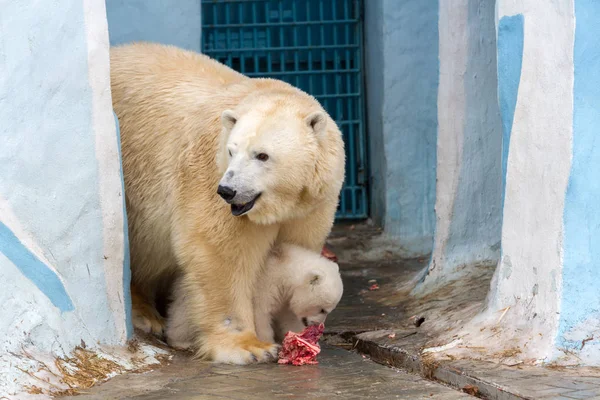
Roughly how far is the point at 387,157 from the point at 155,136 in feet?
9.84

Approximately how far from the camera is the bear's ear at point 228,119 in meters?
4.58

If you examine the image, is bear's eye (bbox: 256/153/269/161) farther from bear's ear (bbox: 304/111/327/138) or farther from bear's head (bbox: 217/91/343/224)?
bear's ear (bbox: 304/111/327/138)

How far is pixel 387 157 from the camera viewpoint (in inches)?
308

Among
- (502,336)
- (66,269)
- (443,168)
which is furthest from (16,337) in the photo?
(443,168)

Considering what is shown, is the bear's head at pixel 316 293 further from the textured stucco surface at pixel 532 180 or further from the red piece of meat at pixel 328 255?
the red piece of meat at pixel 328 255

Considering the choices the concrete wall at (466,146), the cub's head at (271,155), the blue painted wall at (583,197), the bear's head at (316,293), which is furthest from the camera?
the concrete wall at (466,146)

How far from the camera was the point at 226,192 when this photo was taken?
4.30 m

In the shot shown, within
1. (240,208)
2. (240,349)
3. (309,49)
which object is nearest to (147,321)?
(240,349)

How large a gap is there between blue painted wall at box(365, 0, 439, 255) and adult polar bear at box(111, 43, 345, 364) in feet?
8.28

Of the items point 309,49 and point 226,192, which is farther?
point 309,49

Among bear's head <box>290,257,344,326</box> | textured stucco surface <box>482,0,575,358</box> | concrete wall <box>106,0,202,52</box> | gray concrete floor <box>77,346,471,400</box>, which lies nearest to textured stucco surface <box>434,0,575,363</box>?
textured stucco surface <box>482,0,575,358</box>

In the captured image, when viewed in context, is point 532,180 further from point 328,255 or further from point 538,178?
point 328,255

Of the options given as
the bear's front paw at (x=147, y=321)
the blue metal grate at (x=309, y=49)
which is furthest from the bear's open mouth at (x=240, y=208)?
the blue metal grate at (x=309, y=49)

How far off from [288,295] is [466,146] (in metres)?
1.70
